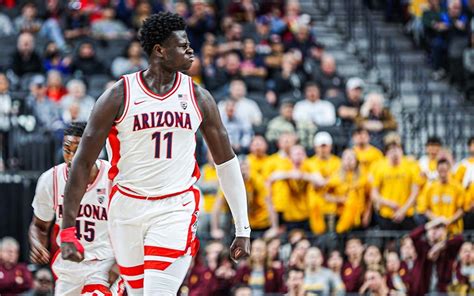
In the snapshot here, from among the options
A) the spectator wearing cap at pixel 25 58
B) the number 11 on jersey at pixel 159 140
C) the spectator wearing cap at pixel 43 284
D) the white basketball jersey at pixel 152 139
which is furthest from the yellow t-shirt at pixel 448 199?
the number 11 on jersey at pixel 159 140

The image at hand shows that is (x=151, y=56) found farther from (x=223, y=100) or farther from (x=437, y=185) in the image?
(x=223, y=100)

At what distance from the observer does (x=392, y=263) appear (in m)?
15.9

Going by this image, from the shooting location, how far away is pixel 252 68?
810 inches

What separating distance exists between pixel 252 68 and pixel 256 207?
380 cm

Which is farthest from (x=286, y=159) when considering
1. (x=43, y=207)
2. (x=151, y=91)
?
(x=151, y=91)

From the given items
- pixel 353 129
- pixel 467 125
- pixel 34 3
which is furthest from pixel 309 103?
pixel 34 3

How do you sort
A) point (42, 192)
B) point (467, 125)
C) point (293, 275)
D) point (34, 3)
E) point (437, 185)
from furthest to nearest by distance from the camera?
1. point (34, 3)
2. point (467, 125)
3. point (437, 185)
4. point (293, 275)
5. point (42, 192)

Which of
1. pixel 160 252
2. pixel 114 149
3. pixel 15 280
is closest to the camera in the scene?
pixel 160 252

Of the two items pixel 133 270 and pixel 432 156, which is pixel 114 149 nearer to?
pixel 133 270

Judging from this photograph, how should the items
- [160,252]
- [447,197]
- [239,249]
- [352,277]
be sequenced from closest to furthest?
[160,252], [239,249], [352,277], [447,197]

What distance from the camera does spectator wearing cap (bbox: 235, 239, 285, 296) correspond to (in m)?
16.1

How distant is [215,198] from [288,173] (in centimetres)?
101

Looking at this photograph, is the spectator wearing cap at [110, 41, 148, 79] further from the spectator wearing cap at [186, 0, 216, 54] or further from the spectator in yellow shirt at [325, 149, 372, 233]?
the spectator in yellow shirt at [325, 149, 372, 233]

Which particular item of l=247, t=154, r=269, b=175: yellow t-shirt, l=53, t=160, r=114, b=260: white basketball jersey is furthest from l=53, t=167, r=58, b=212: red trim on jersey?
l=247, t=154, r=269, b=175: yellow t-shirt
